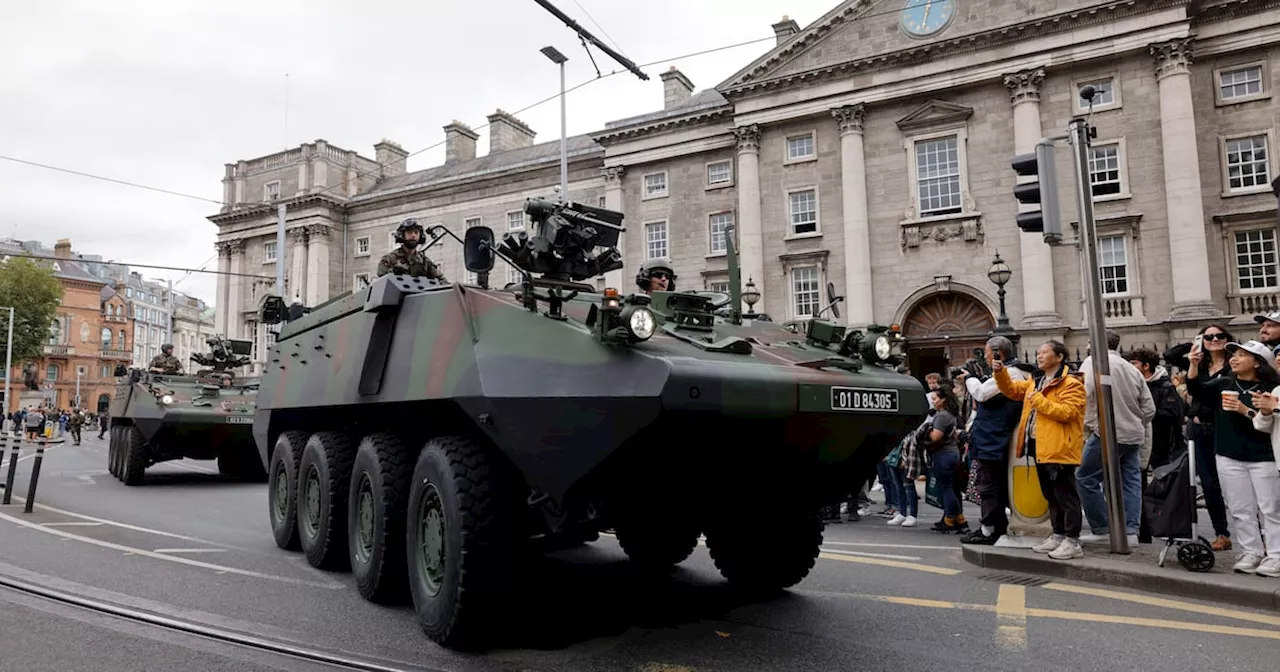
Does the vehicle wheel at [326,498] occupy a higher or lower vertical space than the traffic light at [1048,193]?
lower

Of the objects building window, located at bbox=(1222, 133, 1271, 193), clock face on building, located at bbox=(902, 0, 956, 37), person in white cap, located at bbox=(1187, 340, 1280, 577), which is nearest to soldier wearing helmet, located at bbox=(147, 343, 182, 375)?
person in white cap, located at bbox=(1187, 340, 1280, 577)

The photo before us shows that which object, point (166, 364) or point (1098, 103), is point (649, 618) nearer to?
point (166, 364)

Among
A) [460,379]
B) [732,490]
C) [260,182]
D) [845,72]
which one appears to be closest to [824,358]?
[732,490]

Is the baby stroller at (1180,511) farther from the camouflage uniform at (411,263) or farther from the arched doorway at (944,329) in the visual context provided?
the arched doorway at (944,329)

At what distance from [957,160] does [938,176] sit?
725 millimetres

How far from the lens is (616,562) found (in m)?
7.17

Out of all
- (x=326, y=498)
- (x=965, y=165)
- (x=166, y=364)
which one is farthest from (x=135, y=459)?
(x=965, y=165)

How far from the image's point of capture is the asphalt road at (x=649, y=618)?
4352mm

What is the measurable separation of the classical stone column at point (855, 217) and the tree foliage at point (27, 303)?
5438cm

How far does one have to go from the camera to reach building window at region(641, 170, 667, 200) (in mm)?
34188

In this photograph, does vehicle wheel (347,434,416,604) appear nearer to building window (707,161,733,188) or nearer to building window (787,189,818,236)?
building window (787,189,818,236)

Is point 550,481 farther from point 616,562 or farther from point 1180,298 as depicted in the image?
point 1180,298

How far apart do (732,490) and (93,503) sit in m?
10.2

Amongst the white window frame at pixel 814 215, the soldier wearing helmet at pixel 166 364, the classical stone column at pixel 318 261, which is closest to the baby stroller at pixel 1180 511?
the soldier wearing helmet at pixel 166 364
